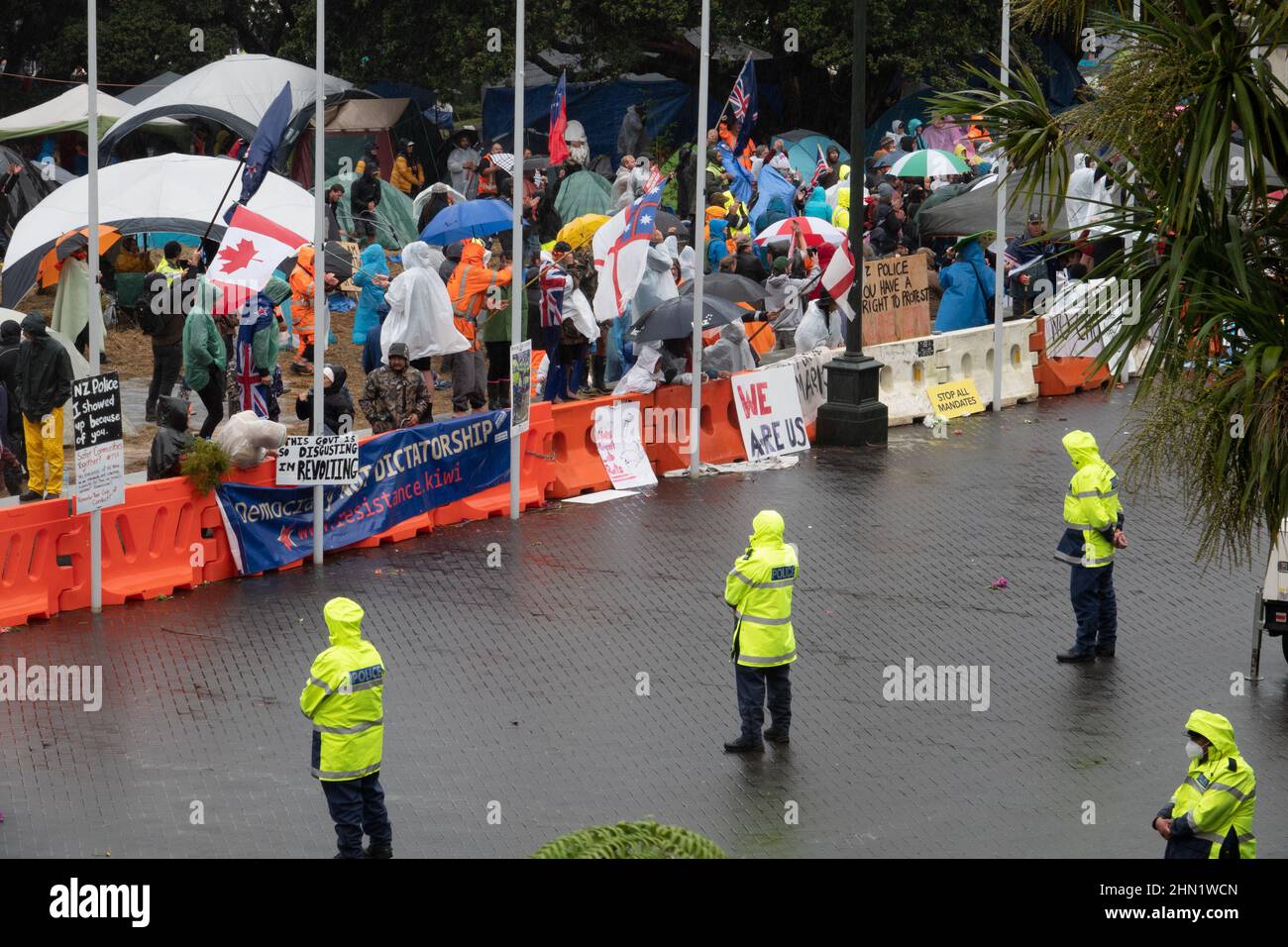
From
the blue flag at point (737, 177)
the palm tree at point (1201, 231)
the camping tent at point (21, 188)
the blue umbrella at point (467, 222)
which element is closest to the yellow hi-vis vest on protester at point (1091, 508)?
the palm tree at point (1201, 231)

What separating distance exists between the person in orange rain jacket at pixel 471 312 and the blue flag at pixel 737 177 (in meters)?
11.3

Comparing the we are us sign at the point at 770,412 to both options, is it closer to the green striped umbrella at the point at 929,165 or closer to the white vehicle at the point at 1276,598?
the white vehicle at the point at 1276,598

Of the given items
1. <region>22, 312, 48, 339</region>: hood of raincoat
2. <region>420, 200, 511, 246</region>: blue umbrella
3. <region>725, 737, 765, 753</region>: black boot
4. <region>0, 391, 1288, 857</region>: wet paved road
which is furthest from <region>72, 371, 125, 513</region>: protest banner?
<region>420, 200, 511, 246</region>: blue umbrella

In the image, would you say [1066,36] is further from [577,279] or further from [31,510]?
[31,510]

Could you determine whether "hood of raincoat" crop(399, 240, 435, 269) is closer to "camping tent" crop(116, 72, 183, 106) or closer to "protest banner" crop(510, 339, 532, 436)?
"protest banner" crop(510, 339, 532, 436)

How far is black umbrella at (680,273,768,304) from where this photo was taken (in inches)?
871

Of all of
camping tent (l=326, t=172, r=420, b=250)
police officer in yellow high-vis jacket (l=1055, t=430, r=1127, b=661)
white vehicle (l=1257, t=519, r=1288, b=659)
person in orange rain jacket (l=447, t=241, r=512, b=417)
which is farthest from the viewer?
camping tent (l=326, t=172, r=420, b=250)

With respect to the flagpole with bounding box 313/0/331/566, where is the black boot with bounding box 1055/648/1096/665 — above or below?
below

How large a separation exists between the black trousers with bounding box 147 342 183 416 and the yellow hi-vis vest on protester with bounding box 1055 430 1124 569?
10.8 metres

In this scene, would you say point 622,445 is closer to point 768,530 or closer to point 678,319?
point 678,319

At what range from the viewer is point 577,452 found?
20219 millimetres

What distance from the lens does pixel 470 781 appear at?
39.4ft
